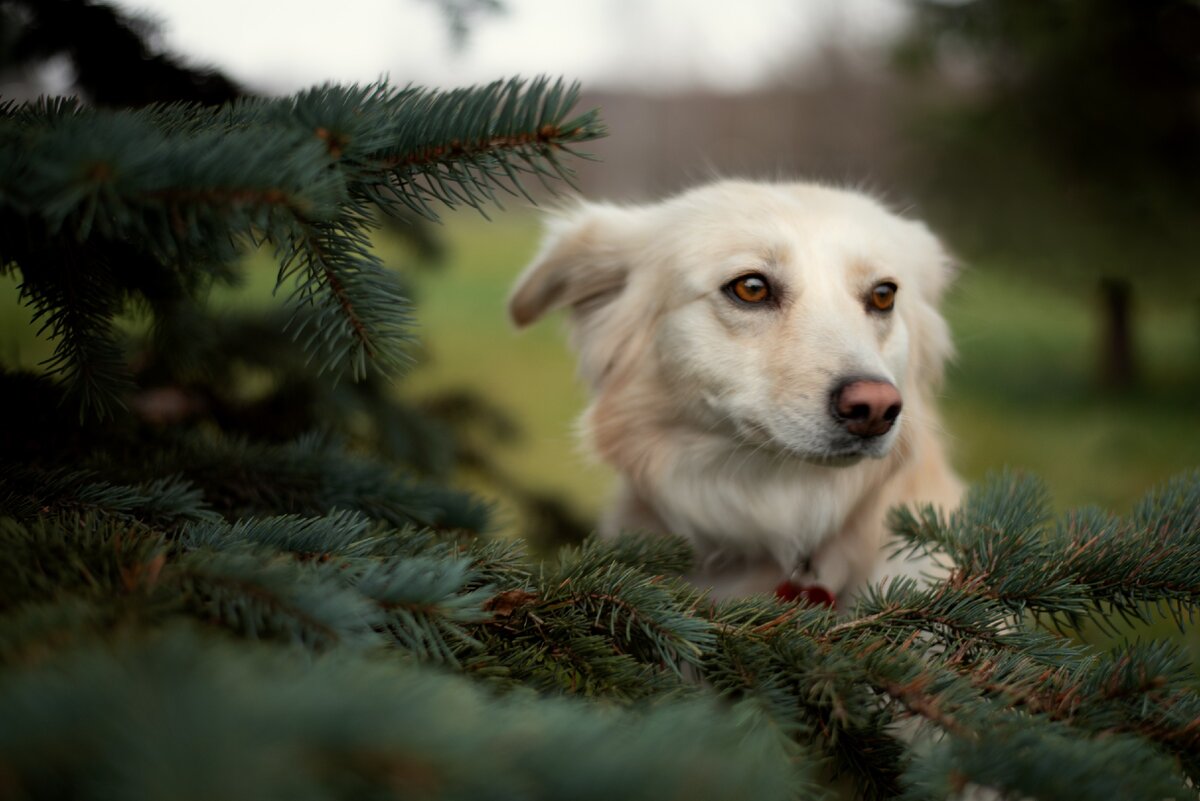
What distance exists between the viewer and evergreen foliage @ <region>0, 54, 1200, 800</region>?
1.73ft

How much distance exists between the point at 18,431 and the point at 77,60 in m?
0.96

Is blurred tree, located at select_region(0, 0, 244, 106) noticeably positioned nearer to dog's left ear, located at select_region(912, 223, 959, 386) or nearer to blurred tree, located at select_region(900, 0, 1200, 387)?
dog's left ear, located at select_region(912, 223, 959, 386)

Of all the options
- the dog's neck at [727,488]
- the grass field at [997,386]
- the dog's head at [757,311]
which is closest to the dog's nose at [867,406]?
the dog's head at [757,311]

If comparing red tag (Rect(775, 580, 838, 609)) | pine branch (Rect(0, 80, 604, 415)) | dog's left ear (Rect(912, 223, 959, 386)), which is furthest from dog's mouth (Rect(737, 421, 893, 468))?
pine branch (Rect(0, 80, 604, 415))

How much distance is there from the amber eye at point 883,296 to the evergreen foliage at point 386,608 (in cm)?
72

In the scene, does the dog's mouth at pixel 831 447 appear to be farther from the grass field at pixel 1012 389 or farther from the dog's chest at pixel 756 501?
the grass field at pixel 1012 389

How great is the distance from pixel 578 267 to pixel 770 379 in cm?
68

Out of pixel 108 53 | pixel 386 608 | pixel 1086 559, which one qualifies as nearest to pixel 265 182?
pixel 386 608

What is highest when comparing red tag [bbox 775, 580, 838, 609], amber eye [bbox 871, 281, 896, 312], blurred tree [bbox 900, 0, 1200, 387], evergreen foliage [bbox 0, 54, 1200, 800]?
blurred tree [bbox 900, 0, 1200, 387]

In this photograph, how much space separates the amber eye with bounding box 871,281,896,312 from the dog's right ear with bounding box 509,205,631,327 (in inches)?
24.4

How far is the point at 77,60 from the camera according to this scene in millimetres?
1799

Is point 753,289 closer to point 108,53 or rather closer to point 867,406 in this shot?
point 867,406

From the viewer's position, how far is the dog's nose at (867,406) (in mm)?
Result: 1669

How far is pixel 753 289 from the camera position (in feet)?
6.46
